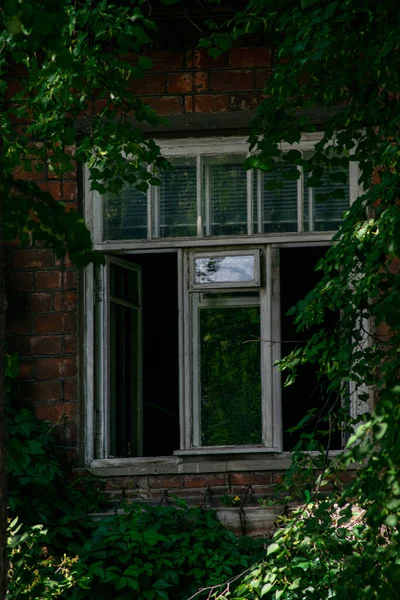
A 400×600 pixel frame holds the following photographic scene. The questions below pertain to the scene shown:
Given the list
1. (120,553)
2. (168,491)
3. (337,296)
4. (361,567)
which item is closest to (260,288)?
(168,491)

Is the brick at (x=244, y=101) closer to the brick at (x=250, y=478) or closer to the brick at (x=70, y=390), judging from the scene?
the brick at (x=70, y=390)

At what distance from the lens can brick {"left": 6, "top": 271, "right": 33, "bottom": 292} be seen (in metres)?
7.07

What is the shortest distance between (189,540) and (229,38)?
2660mm

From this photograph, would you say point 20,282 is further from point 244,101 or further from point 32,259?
point 244,101

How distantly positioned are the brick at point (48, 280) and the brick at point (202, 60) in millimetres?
1459

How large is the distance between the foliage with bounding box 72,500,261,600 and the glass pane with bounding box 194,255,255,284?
133 centimetres

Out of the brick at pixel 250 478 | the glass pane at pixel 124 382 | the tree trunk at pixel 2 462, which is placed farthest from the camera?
the glass pane at pixel 124 382

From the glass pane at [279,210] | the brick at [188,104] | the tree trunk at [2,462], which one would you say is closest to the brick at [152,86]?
the brick at [188,104]

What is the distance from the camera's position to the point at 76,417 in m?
7.00

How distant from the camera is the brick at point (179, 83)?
7172 mm

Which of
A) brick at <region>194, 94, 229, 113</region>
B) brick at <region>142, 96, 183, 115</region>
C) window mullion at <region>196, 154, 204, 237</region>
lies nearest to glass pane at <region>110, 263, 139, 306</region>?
window mullion at <region>196, 154, 204, 237</region>

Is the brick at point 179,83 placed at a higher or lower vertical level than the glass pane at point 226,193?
higher

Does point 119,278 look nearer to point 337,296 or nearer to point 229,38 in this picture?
point 229,38

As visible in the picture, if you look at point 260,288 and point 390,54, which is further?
point 260,288
